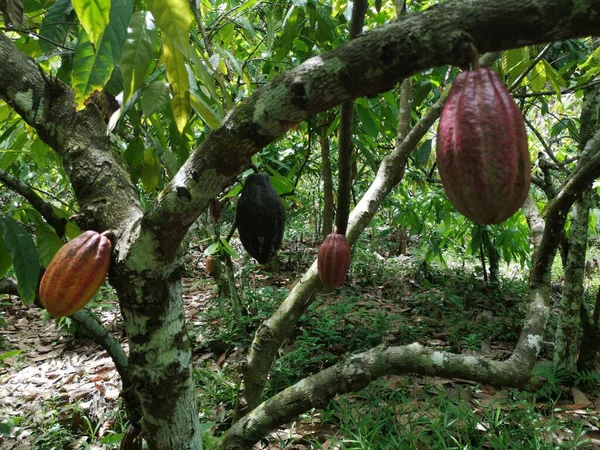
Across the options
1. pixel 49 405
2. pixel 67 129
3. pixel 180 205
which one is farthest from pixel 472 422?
pixel 49 405

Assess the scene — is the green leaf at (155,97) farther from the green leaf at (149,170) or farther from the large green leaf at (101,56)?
the green leaf at (149,170)

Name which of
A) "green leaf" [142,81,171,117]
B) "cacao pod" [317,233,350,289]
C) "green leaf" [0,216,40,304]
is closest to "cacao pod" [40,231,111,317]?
"green leaf" [0,216,40,304]

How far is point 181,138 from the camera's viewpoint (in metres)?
1.08

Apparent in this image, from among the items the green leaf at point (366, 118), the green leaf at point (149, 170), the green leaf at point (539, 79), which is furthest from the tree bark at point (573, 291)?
the green leaf at point (149, 170)

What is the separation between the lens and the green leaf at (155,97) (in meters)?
0.84

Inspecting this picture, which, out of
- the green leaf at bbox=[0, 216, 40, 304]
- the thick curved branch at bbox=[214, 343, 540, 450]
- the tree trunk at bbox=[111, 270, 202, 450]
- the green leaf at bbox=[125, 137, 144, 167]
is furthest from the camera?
the thick curved branch at bbox=[214, 343, 540, 450]

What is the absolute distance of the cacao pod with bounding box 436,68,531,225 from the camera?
507 mm

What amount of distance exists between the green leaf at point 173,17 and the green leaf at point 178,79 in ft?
0.32

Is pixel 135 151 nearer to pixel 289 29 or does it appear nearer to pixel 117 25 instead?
pixel 117 25

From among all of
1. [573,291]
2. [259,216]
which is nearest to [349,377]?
[259,216]

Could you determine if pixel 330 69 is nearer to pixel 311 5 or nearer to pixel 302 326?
pixel 311 5

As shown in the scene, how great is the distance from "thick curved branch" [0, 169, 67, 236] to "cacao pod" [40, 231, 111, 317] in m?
0.27

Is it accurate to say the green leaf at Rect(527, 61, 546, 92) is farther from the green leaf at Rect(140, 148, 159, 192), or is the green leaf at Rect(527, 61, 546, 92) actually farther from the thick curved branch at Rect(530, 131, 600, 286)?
the green leaf at Rect(140, 148, 159, 192)

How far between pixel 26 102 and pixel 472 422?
1835 mm
